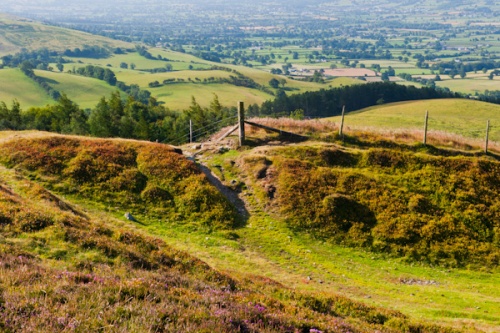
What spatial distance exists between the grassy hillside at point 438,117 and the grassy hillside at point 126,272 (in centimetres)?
7068

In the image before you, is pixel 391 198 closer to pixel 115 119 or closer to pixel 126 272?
pixel 126 272

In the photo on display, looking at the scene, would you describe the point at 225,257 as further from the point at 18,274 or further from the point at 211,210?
the point at 18,274

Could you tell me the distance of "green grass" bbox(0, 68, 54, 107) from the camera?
160 metres

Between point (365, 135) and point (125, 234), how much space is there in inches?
1068

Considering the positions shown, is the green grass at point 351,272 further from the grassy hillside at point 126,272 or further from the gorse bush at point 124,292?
the gorse bush at point 124,292

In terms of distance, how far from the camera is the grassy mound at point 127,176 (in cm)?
2836

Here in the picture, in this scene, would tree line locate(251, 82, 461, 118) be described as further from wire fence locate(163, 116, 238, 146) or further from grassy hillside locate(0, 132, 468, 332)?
grassy hillside locate(0, 132, 468, 332)

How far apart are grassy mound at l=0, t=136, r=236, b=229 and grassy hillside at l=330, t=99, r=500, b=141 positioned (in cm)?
6731

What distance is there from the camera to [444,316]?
18.6m

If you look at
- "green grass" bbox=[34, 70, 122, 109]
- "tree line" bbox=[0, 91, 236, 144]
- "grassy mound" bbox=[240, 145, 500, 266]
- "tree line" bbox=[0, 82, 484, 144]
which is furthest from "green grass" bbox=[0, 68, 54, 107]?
"grassy mound" bbox=[240, 145, 500, 266]

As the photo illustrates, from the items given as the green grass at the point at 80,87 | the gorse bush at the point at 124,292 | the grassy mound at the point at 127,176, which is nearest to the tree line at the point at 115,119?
the grassy mound at the point at 127,176

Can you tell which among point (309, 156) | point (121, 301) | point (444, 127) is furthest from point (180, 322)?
point (444, 127)

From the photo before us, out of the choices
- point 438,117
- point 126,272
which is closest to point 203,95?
point 438,117

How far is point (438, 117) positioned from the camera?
376 feet
